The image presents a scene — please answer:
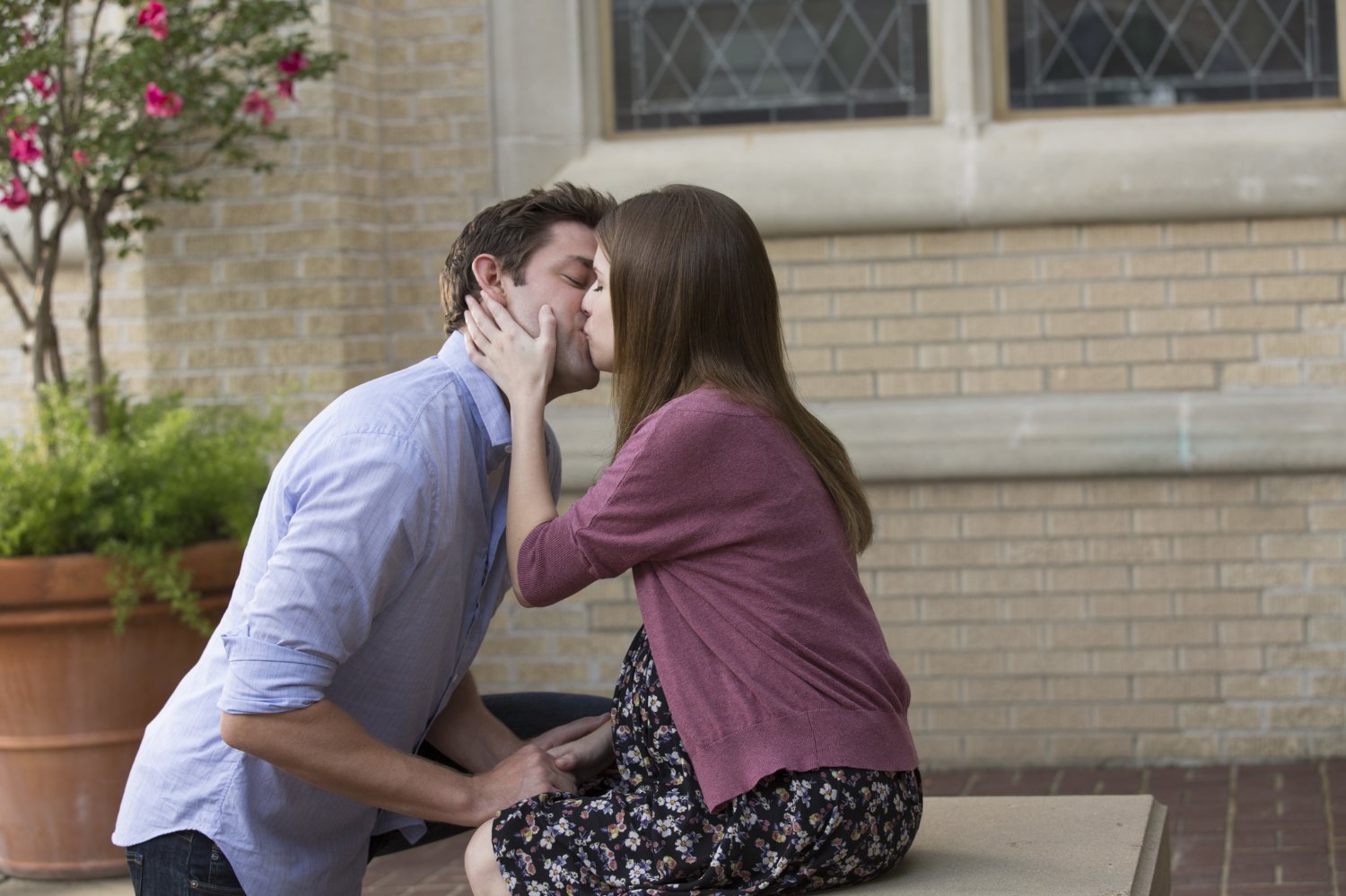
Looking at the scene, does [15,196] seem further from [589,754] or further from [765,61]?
[589,754]

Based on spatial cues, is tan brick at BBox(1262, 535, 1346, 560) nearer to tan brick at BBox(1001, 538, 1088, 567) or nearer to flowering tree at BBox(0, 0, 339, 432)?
tan brick at BBox(1001, 538, 1088, 567)

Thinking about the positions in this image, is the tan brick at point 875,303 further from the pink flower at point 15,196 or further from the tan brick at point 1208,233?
the pink flower at point 15,196

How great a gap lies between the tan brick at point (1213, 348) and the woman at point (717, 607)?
9.36 feet

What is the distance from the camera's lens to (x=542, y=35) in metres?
5.23

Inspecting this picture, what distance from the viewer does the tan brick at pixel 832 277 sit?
5.09 meters

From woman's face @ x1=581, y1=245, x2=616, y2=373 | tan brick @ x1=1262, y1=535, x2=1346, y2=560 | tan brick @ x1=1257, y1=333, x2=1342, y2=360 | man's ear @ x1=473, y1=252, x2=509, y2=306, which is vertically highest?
man's ear @ x1=473, y1=252, x2=509, y2=306

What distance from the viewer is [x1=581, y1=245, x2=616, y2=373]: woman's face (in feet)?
8.02

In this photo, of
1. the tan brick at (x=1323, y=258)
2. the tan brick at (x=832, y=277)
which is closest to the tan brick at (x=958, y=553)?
the tan brick at (x=832, y=277)

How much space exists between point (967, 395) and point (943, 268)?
0.41 metres

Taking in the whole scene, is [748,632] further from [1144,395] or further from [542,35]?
[542,35]

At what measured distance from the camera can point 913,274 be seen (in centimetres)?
506

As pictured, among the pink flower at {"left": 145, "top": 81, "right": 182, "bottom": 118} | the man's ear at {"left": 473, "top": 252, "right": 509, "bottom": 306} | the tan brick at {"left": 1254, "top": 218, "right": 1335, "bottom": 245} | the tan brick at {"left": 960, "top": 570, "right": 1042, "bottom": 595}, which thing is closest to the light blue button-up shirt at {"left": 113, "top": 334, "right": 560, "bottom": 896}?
the man's ear at {"left": 473, "top": 252, "right": 509, "bottom": 306}

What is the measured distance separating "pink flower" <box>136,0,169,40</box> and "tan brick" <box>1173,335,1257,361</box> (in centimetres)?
310

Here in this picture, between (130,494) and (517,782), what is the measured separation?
2.08 metres
